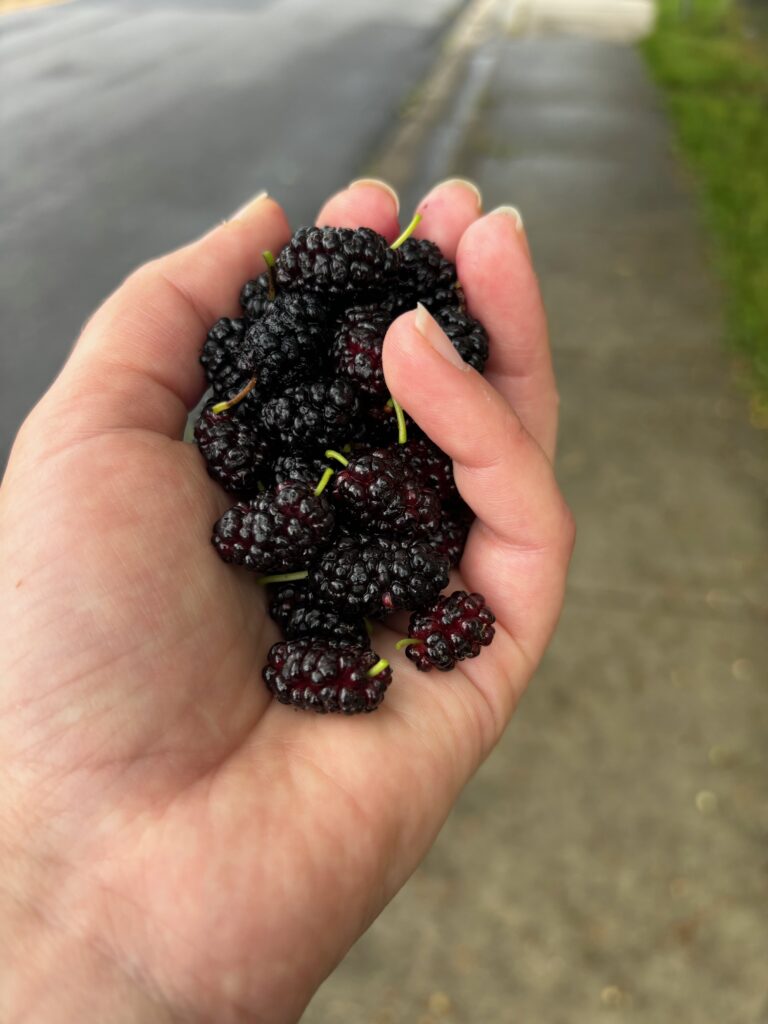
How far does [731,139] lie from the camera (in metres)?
4.39

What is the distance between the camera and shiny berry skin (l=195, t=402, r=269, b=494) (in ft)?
Answer: 3.61

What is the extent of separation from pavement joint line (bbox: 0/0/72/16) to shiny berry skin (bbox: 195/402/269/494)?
677cm

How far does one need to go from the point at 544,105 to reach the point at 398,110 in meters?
0.97

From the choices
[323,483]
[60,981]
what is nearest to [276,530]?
[323,483]

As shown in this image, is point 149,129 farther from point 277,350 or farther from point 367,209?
point 277,350

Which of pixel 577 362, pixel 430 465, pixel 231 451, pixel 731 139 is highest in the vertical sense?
pixel 231 451

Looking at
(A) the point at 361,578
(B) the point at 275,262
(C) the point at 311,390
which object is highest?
(B) the point at 275,262

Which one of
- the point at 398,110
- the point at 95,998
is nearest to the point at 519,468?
the point at 95,998

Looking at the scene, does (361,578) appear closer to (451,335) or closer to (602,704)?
(451,335)

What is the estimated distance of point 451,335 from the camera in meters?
1.17

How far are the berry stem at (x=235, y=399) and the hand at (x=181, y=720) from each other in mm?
58

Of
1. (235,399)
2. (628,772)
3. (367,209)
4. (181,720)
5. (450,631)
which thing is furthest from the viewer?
(628,772)

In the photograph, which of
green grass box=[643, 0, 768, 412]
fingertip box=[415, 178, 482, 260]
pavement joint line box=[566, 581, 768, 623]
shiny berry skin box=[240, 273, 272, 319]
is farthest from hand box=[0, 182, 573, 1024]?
green grass box=[643, 0, 768, 412]

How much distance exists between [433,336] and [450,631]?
1.13 feet
